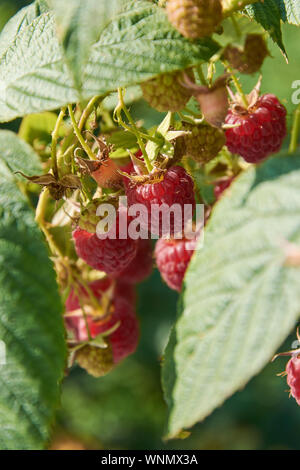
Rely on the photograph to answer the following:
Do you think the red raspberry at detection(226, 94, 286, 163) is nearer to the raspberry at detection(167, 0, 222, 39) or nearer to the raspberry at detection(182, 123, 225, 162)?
the raspberry at detection(182, 123, 225, 162)

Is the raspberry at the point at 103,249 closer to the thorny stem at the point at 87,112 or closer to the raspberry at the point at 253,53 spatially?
the thorny stem at the point at 87,112

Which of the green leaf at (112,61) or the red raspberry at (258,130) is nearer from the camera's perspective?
the green leaf at (112,61)

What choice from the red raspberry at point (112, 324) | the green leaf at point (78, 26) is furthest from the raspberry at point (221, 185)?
the green leaf at point (78, 26)

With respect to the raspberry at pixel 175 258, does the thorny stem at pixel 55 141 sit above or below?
above

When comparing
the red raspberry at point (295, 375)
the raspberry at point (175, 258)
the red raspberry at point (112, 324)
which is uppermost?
the raspberry at point (175, 258)

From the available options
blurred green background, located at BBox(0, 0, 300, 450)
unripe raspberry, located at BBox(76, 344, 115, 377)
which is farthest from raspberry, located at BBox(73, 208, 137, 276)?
blurred green background, located at BBox(0, 0, 300, 450)

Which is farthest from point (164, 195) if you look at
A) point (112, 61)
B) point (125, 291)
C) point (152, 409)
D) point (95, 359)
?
point (152, 409)

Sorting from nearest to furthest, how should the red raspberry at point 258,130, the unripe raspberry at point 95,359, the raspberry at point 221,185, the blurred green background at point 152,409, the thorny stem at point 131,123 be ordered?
1. the thorny stem at point 131,123
2. the red raspberry at point 258,130
3. the raspberry at point 221,185
4. the unripe raspberry at point 95,359
5. the blurred green background at point 152,409

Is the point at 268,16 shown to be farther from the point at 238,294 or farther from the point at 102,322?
the point at 102,322
